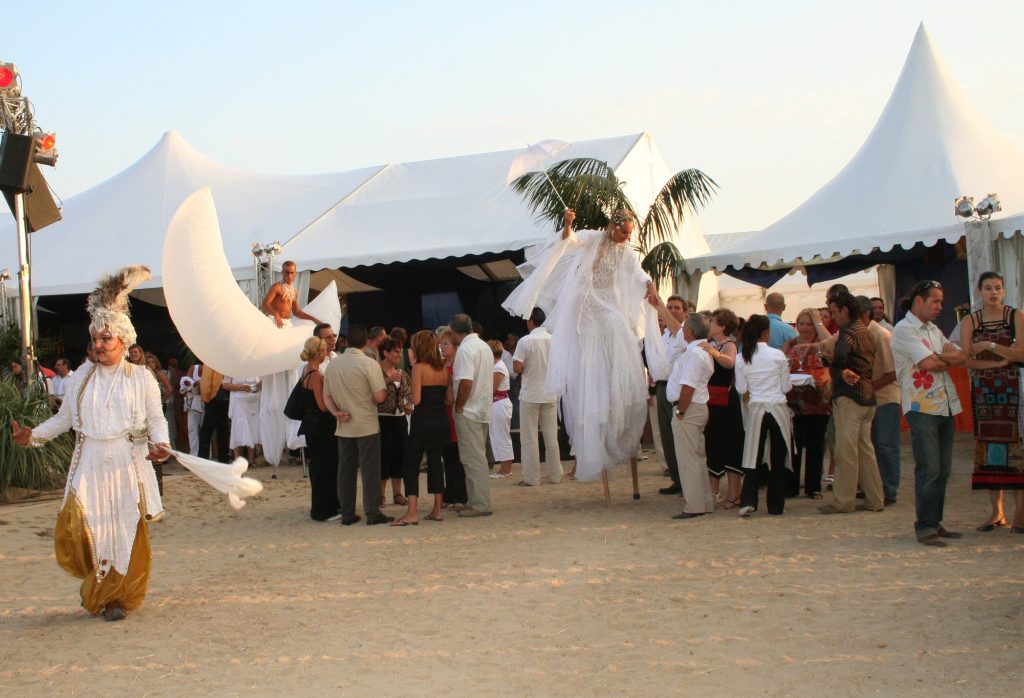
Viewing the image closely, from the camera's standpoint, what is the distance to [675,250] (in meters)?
14.9

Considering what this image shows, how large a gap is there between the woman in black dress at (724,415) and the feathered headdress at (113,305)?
4394mm

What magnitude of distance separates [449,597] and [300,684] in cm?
170

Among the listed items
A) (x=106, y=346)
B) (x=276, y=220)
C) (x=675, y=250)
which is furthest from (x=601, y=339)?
(x=276, y=220)

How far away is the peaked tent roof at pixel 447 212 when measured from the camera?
15133 mm

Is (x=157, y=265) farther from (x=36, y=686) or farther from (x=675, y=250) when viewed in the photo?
(x=36, y=686)

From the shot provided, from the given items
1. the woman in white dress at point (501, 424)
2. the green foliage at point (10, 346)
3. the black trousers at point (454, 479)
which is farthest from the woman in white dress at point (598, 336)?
the green foliage at point (10, 346)

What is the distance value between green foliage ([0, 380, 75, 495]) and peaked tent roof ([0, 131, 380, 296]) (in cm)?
422

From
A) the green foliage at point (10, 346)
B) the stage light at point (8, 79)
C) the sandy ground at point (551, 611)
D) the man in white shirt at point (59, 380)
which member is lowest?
the sandy ground at point (551, 611)

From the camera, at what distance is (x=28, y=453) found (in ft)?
35.1

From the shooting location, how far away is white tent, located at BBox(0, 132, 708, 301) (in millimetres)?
15484

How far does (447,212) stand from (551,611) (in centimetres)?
1106

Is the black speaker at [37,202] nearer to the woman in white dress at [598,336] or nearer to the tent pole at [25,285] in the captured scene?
the tent pole at [25,285]

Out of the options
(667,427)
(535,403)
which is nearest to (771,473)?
(667,427)

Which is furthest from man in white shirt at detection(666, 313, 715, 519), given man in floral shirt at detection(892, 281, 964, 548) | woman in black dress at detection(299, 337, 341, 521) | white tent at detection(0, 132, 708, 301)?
white tent at detection(0, 132, 708, 301)
